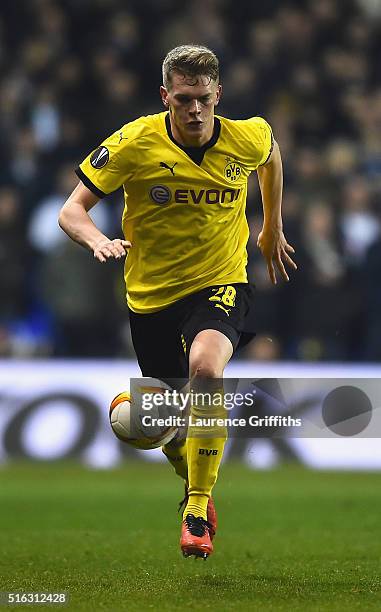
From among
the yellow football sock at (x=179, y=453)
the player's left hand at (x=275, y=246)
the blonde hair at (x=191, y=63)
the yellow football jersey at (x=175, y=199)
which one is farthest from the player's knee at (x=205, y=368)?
the blonde hair at (x=191, y=63)

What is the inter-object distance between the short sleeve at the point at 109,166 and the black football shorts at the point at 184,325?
2.54 feet

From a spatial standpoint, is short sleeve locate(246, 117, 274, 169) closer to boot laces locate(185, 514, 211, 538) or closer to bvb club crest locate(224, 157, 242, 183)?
bvb club crest locate(224, 157, 242, 183)

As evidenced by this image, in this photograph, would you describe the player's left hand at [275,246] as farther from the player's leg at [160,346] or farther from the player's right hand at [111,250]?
the player's right hand at [111,250]

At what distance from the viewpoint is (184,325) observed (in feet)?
22.6

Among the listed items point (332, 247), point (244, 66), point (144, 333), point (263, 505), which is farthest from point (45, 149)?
point (144, 333)

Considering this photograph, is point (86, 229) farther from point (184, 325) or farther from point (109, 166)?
point (184, 325)

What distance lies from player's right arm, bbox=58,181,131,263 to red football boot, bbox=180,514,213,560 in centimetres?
141

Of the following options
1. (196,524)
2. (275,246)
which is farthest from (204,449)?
(275,246)


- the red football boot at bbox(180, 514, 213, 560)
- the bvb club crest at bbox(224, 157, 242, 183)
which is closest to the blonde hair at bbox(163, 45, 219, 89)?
the bvb club crest at bbox(224, 157, 242, 183)

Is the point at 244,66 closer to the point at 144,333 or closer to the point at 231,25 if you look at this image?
the point at 231,25

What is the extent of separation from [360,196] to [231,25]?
4.01 meters

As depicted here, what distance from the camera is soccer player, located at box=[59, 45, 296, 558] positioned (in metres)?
6.50

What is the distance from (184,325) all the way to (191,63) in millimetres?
1404

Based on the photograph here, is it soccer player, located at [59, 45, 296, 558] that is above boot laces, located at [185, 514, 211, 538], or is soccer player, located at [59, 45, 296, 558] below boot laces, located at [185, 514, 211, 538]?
above
